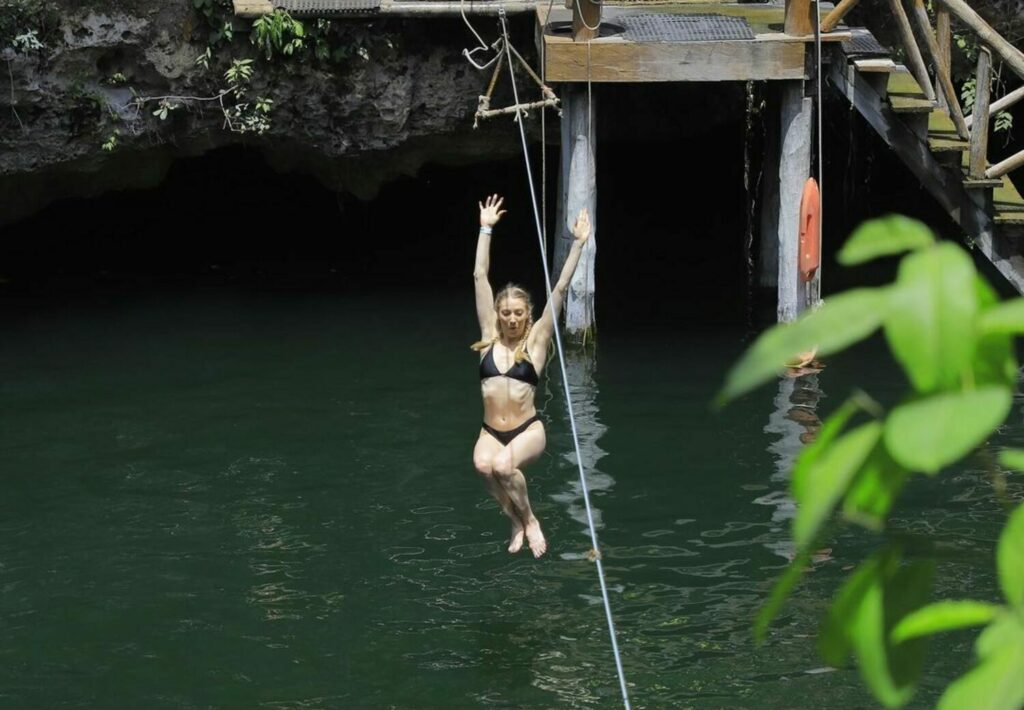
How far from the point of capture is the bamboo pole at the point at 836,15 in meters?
11.3

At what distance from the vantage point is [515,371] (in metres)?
8.00

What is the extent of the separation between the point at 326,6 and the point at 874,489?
41.7 feet

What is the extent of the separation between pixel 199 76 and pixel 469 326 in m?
3.48

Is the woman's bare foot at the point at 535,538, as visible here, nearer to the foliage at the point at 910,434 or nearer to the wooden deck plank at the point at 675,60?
the wooden deck plank at the point at 675,60

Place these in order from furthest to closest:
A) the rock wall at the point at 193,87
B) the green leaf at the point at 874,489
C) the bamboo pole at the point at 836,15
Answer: the rock wall at the point at 193,87 → the bamboo pole at the point at 836,15 → the green leaf at the point at 874,489

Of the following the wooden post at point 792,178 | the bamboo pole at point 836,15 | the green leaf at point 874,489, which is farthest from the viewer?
the wooden post at point 792,178

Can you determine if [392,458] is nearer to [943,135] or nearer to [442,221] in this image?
[943,135]

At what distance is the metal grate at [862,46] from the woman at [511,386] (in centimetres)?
501

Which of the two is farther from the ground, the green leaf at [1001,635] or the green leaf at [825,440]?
the green leaf at [825,440]

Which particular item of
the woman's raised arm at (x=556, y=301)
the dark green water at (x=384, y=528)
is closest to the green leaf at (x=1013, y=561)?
the dark green water at (x=384, y=528)

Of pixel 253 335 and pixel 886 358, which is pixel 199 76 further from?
pixel 886 358

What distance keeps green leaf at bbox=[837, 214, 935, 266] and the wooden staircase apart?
10.8m

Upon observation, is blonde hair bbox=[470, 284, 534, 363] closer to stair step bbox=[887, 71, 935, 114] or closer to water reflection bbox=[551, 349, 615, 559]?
water reflection bbox=[551, 349, 615, 559]

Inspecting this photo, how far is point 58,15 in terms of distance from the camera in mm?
13273
